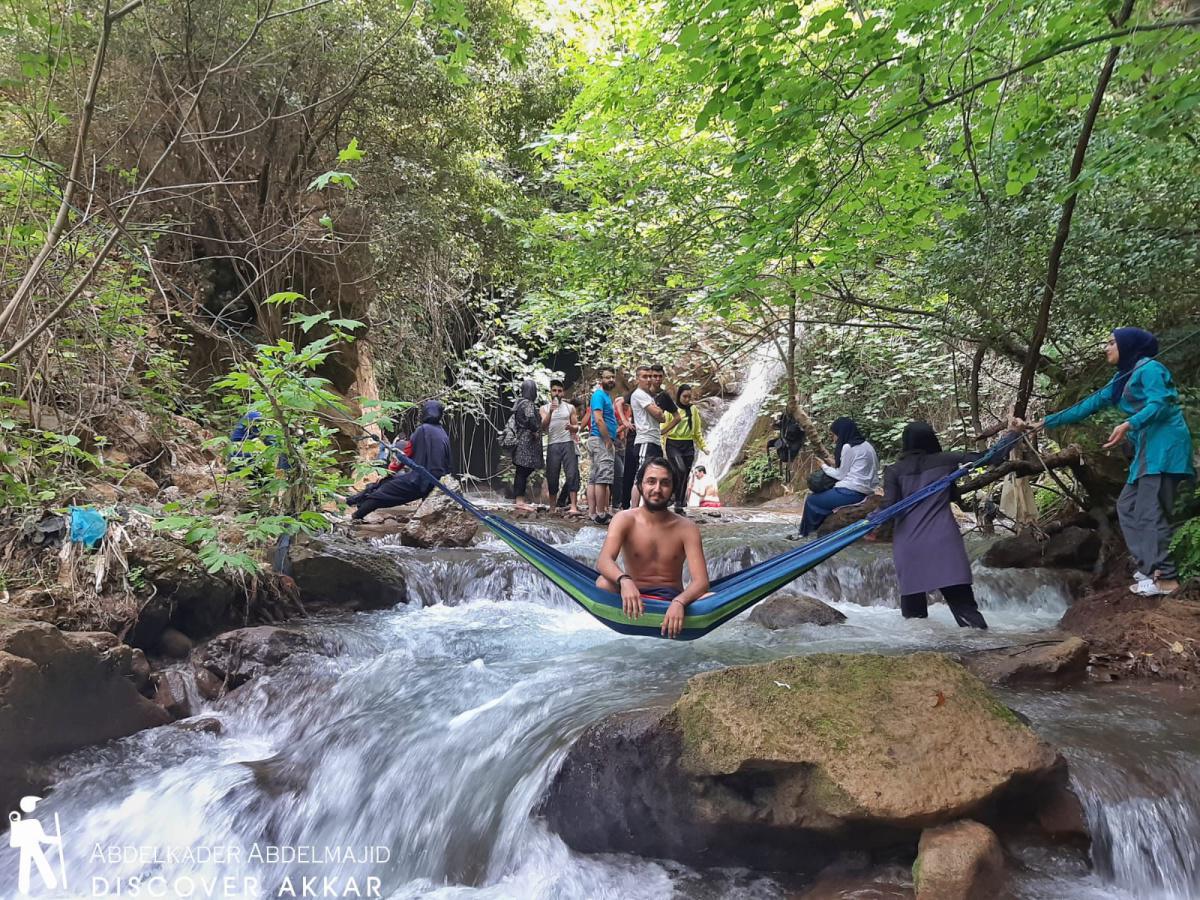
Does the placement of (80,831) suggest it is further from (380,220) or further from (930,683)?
(380,220)

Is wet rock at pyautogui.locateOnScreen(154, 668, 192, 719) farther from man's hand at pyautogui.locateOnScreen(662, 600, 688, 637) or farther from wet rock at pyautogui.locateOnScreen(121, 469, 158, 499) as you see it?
man's hand at pyautogui.locateOnScreen(662, 600, 688, 637)

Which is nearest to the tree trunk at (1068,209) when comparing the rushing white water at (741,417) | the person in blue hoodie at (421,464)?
the person in blue hoodie at (421,464)

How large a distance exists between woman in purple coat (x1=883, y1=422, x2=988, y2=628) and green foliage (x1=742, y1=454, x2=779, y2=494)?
8.64m

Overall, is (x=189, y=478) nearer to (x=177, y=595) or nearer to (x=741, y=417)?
(x=177, y=595)

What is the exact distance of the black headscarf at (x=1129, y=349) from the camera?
11.7 ft

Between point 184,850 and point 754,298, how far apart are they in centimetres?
458

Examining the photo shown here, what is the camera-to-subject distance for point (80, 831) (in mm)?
2818

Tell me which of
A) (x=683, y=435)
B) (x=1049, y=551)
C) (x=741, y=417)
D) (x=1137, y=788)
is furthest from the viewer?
(x=741, y=417)

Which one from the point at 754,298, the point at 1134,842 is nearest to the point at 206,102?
the point at 754,298

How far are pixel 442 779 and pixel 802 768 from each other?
4.81ft

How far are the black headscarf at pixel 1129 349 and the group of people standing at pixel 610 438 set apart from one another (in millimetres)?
3335

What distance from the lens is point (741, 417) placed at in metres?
13.9

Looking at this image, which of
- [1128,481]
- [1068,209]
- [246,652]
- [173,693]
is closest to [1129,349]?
[1128,481]

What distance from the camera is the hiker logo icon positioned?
8.63ft
